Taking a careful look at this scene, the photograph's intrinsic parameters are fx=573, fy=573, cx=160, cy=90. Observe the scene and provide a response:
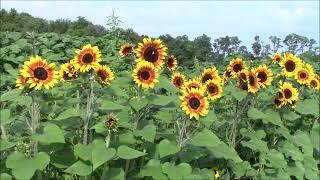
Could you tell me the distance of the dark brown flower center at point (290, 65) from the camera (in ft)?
20.6

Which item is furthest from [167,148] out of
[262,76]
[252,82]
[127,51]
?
[262,76]

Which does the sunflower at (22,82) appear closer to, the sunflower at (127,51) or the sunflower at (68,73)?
the sunflower at (68,73)

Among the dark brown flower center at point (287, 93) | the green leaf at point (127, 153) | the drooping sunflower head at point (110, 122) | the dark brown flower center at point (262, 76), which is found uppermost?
the dark brown flower center at point (262, 76)

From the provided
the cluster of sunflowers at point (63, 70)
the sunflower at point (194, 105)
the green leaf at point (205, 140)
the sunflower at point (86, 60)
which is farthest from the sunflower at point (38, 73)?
the green leaf at point (205, 140)

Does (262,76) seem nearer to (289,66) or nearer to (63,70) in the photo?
(289,66)

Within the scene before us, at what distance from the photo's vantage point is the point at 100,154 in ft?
12.3

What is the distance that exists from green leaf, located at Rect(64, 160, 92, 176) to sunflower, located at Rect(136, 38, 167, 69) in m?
0.99

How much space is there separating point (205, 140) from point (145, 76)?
26.3 inches

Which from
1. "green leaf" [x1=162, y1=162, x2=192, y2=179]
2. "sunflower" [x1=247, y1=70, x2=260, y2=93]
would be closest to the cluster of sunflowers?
"green leaf" [x1=162, y1=162, x2=192, y2=179]

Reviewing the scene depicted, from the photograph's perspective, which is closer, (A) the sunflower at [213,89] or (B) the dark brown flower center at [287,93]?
(A) the sunflower at [213,89]

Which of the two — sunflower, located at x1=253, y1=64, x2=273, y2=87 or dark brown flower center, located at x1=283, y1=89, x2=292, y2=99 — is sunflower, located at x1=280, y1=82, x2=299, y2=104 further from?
sunflower, located at x1=253, y1=64, x2=273, y2=87

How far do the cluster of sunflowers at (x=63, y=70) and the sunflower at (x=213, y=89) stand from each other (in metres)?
1.30

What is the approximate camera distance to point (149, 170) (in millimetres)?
4273

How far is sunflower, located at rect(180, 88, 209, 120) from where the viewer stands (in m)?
4.24
